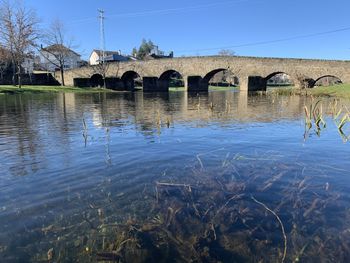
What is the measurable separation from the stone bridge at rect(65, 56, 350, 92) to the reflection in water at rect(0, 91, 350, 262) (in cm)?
3877

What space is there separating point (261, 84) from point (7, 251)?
2015 inches

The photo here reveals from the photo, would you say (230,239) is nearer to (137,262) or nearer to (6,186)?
(137,262)

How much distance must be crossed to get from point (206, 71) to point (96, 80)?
1094 inches

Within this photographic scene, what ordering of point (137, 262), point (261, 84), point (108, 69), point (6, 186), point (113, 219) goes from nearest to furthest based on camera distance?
point (137, 262) → point (113, 219) → point (6, 186) → point (261, 84) → point (108, 69)

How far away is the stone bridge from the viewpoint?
1713 inches

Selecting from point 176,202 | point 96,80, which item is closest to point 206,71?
point 96,80

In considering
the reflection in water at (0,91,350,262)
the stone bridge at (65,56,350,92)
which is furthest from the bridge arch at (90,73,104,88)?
the reflection in water at (0,91,350,262)

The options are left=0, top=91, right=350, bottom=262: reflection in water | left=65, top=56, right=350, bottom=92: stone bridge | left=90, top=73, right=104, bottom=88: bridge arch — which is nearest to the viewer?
left=0, top=91, right=350, bottom=262: reflection in water

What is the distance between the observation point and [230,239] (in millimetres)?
3635

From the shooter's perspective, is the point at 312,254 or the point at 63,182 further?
the point at 63,182

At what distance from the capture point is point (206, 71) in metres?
55.2

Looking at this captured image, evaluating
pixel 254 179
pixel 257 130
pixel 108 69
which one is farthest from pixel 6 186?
pixel 108 69

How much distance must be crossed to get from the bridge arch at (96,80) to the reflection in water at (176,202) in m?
62.1

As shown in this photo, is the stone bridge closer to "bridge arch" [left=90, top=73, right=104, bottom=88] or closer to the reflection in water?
"bridge arch" [left=90, top=73, right=104, bottom=88]
